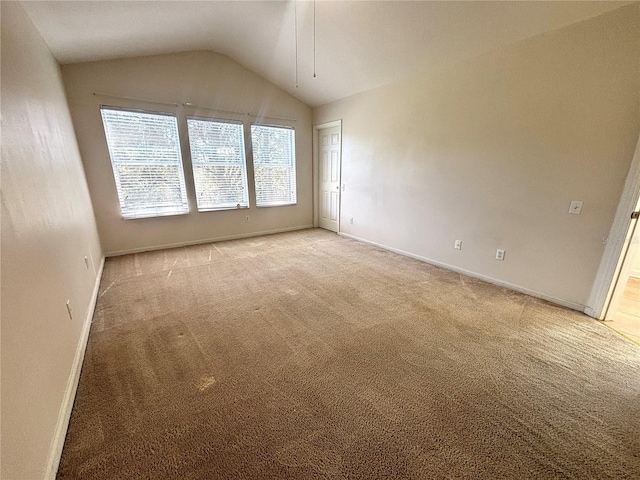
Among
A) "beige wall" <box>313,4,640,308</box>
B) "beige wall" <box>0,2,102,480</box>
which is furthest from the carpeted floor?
"beige wall" <box>313,4,640,308</box>

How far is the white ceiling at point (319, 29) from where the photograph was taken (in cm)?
232

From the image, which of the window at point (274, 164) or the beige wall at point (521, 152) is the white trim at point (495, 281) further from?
the window at point (274, 164)

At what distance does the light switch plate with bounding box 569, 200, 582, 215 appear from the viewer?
7.83 ft

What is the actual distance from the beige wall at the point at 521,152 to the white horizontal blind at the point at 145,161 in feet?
10.5

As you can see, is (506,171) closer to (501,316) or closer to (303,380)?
(501,316)

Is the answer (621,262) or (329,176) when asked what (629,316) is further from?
(329,176)

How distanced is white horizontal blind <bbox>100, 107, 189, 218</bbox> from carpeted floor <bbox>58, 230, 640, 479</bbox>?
1.72m

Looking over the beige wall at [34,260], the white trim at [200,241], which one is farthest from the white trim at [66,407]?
the white trim at [200,241]

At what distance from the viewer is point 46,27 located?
94.7 inches

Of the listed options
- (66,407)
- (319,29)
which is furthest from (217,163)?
(66,407)

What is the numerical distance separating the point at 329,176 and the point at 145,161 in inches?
123

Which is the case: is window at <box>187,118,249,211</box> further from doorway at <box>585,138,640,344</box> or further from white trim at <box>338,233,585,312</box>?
doorway at <box>585,138,640,344</box>

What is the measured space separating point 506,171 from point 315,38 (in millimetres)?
2774

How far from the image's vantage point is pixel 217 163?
15.0ft
